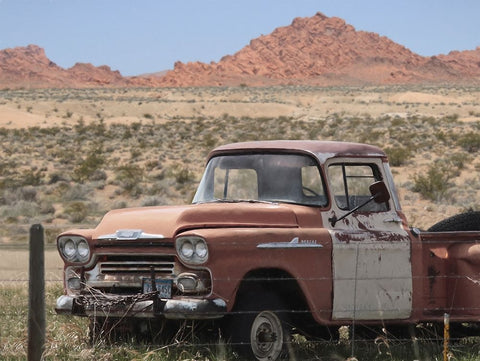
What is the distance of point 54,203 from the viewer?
2866 centimetres

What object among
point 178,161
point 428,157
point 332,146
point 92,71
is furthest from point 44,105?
point 92,71

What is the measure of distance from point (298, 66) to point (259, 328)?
16135 centimetres

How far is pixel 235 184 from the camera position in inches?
312

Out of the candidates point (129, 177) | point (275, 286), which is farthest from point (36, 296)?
point (129, 177)

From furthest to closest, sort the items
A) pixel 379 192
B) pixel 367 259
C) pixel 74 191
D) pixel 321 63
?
1. pixel 321 63
2. pixel 74 191
3. pixel 367 259
4. pixel 379 192

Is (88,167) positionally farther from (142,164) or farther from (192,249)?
(192,249)

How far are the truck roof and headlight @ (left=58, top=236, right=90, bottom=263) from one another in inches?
62.2

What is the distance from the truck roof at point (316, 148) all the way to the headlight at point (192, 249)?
1443 millimetres

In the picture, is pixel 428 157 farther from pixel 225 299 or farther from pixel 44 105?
pixel 44 105

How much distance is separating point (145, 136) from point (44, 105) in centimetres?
2682

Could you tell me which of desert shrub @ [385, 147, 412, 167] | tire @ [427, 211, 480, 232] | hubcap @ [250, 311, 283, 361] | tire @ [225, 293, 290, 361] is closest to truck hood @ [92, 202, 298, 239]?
tire @ [225, 293, 290, 361]

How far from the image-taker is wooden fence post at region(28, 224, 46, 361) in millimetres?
→ 6230

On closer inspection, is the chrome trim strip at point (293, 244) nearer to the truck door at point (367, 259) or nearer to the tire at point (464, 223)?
the truck door at point (367, 259)

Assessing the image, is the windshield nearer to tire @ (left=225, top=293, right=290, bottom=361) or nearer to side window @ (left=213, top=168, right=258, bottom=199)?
side window @ (left=213, top=168, right=258, bottom=199)
